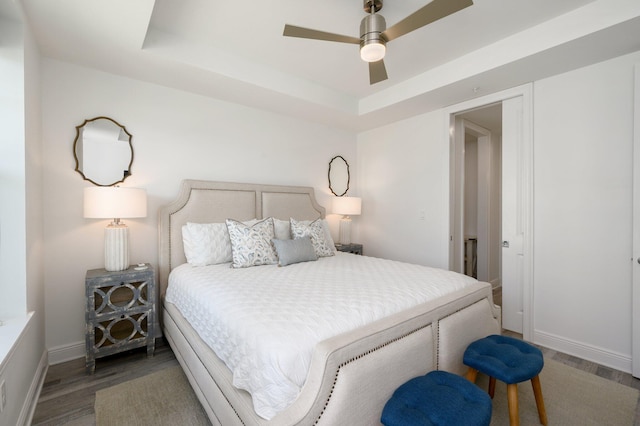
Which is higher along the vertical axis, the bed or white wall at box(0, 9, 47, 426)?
white wall at box(0, 9, 47, 426)

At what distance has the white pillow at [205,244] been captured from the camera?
8.81ft

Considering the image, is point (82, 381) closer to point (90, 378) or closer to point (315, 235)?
point (90, 378)

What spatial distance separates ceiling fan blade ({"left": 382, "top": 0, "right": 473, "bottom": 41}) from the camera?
1552mm

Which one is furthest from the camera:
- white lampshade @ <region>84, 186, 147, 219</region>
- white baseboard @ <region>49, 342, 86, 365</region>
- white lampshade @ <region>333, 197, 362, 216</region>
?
white lampshade @ <region>333, 197, 362, 216</region>

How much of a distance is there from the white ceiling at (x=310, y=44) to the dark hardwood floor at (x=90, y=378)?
2417mm

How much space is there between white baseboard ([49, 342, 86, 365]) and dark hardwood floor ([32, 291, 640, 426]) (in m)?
0.05

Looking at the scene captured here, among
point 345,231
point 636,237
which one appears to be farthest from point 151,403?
point 636,237

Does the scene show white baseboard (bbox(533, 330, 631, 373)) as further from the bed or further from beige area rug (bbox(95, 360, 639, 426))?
the bed

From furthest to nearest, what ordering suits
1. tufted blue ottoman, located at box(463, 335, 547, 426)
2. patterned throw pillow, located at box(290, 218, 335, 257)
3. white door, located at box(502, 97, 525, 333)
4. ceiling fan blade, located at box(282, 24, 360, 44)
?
patterned throw pillow, located at box(290, 218, 335, 257)
white door, located at box(502, 97, 525, 333)
ceiling fan blade, located at box(282, 24, 360, 44)
tufted blue ottoman, located at box(463, 335, 547, 426)

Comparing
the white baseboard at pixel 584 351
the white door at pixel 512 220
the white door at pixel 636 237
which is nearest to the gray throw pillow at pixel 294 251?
the white door at pixel 512 220

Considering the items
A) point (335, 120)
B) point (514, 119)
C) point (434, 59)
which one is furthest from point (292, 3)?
point (514, 119)

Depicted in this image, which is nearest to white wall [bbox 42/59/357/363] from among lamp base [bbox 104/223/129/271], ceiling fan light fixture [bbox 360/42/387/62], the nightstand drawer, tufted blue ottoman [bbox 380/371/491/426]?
lamp base [bbox 104/223/129/271]

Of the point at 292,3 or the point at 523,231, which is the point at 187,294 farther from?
the point at 523,231

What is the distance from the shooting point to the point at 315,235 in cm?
315
